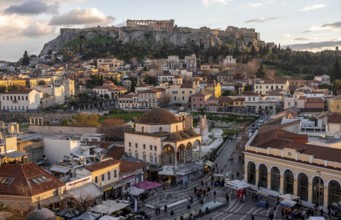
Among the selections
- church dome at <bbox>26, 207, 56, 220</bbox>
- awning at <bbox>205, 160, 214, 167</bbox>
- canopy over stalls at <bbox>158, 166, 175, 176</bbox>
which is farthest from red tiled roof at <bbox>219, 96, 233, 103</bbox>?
church dome at <bbox>26, 207, 56, 220</bbox>

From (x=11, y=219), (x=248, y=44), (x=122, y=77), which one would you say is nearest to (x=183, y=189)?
(x=11, y=219)

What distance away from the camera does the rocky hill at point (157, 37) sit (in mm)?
139500

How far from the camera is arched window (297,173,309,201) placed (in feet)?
89.0

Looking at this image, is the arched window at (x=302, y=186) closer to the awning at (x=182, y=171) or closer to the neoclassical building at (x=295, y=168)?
the neoclassical building at (x=295, y=168)

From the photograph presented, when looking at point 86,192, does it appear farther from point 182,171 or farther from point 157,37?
point 157,37

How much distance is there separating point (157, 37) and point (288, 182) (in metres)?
120

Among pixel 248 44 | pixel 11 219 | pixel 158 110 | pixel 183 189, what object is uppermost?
pixel 248 44

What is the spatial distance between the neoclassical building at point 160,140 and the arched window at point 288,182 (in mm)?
10187

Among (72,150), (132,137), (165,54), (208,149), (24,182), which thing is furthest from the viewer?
(165,54)

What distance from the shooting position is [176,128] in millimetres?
38844

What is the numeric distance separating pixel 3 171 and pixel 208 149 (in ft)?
75.0

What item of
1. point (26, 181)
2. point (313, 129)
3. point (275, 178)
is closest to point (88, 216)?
point (26, 181)

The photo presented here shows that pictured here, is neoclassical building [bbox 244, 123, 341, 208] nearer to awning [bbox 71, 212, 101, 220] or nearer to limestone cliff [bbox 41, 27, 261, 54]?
awning [bbox 71, 212, 101, 220]

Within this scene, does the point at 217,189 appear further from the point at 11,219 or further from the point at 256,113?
the point at 256,113
